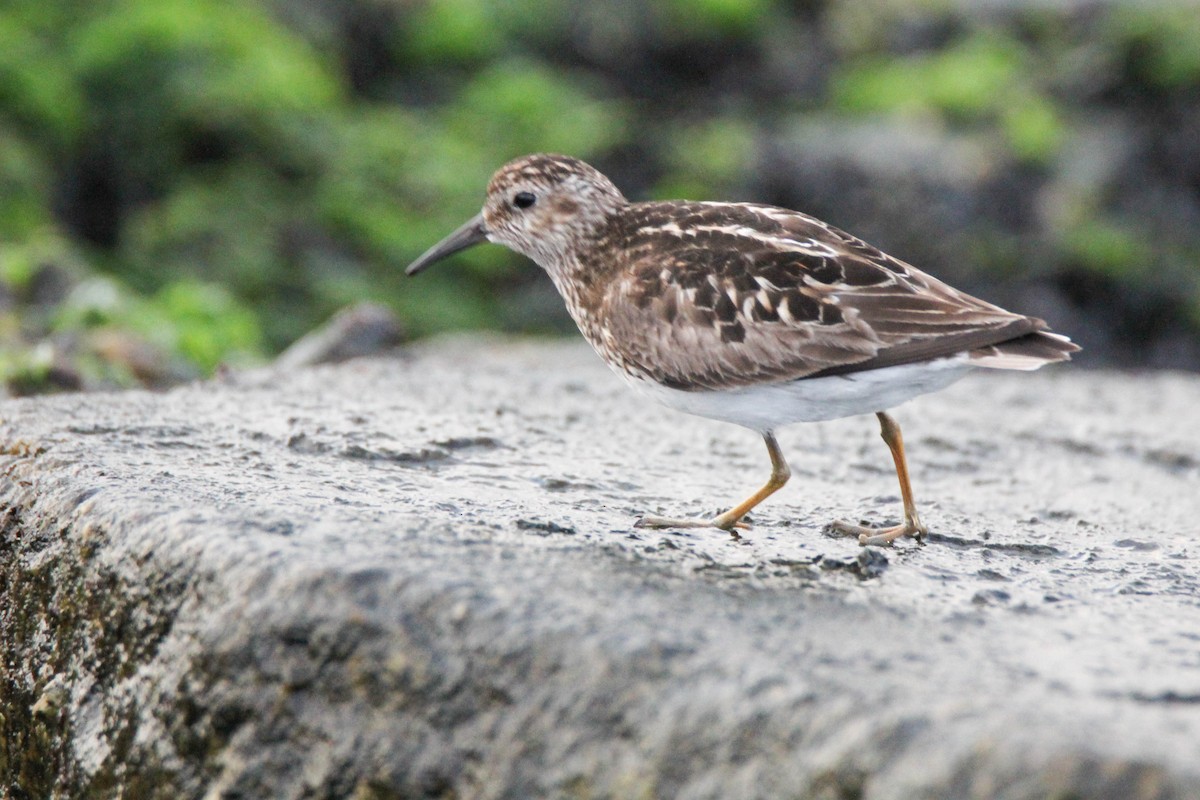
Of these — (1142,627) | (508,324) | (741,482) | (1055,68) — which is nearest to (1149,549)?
(1142,627)

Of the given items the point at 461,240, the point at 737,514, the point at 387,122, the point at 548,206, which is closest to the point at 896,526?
the point at 737,514

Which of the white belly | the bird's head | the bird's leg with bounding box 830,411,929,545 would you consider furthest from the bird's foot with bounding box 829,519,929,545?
the bird's head

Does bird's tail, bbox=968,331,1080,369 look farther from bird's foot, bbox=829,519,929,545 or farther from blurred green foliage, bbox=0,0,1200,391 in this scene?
blurred green foliage, bbox=0,0,1200,391

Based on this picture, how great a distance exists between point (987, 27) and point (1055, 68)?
52.1 inches

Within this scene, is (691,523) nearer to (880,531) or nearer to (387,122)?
(880,531)

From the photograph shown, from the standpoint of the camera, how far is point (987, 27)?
17.7m

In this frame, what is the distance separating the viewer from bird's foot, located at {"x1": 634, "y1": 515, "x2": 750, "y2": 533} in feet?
15.9

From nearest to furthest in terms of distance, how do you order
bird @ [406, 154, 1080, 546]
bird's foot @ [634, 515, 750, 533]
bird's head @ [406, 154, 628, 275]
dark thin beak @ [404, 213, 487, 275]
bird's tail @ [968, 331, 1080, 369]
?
bird's tail @ [968, 331, 1080, 369]
bird @ [406, 154, 1080, 546]
bird's foot @ [634, 515, 750, 533]
bird's head @ [406, 154, 628, 275]
dark thin beak @ [404, 213, 487, 275]

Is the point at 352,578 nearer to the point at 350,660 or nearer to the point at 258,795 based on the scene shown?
the point at 350,660

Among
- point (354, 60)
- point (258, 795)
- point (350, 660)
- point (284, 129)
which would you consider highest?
point (354, 60)

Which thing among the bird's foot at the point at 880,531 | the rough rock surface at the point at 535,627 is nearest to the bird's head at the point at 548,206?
the rough rock surface at the point at 535,627

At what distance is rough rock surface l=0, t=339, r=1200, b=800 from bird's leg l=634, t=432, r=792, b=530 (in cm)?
10

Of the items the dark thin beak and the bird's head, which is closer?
the bird's head

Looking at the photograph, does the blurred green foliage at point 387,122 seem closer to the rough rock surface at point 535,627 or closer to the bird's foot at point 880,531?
the rough rock surface at point 535,627
